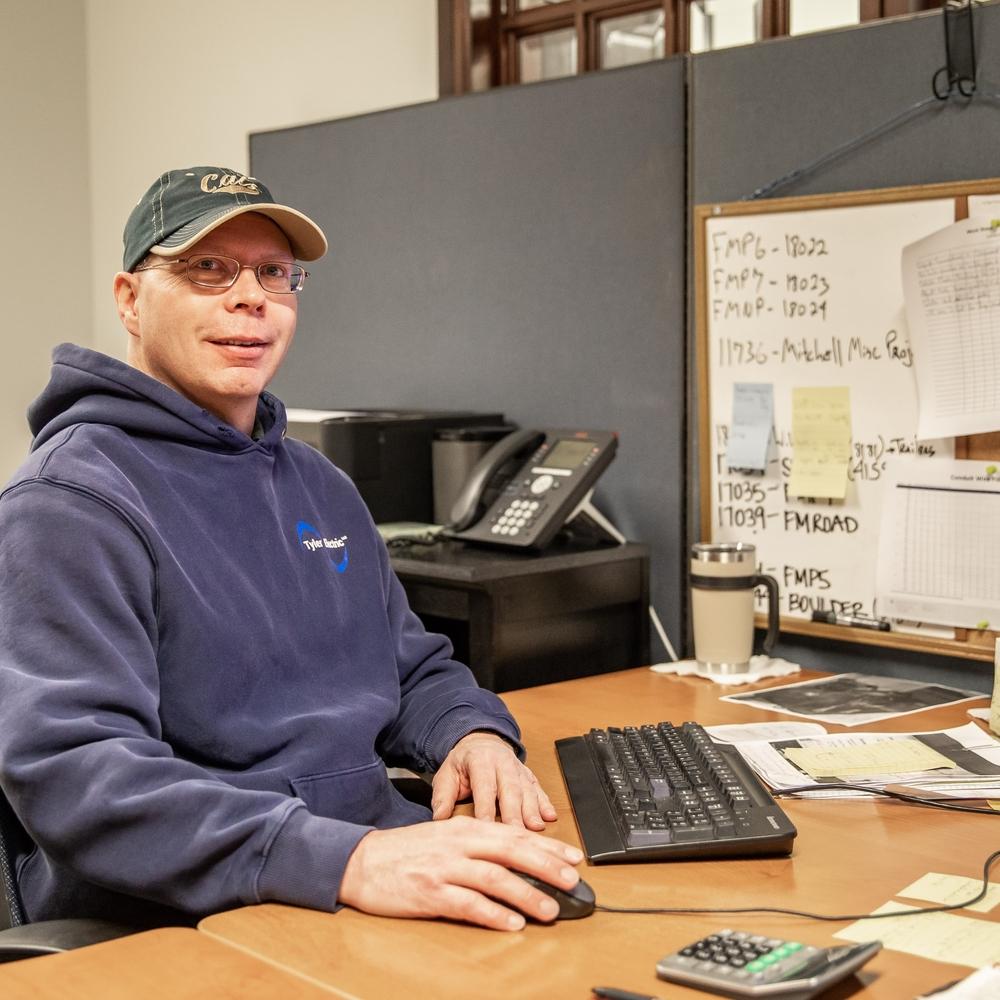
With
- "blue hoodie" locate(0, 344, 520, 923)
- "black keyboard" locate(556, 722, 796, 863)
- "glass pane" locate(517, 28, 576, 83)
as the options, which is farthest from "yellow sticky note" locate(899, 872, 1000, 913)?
"glass pane" locate(517, 28, 576, 83)

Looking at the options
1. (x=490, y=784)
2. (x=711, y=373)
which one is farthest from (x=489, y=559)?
(x=490, y=784)

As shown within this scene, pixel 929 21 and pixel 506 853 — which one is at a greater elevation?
pixel 929 21

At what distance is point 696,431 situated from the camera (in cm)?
214

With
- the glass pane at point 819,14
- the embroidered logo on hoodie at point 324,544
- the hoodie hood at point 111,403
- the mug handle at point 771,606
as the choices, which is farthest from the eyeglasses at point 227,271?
the glass pane at point 819,14

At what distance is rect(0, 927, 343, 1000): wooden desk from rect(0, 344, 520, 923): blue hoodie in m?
0.08

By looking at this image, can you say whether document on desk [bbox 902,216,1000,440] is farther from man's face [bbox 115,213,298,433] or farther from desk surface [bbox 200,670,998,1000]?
man's face [bbox 115,213,298,433]

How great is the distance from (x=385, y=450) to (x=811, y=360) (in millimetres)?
742

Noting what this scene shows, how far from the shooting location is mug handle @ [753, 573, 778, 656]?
1977 mm

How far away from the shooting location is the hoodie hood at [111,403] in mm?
1345

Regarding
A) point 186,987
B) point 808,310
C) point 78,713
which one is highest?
point 808,310

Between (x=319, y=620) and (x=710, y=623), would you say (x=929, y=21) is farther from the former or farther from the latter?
(x=319, y=620)

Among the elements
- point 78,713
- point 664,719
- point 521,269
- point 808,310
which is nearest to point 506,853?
point 78,713

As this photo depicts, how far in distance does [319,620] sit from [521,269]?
3.73 feet

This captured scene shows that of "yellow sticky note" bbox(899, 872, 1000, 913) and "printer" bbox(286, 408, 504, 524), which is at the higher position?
"printer" bbox(286, 408, 504, 524)
